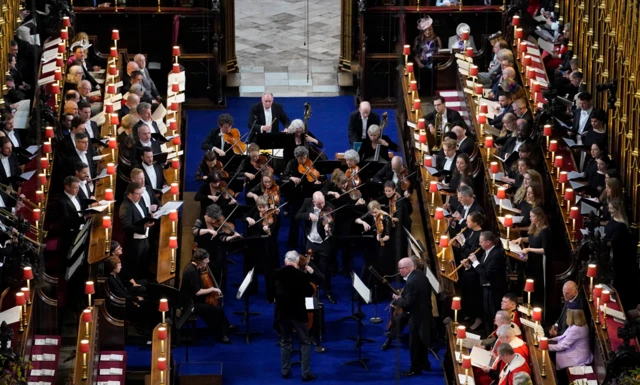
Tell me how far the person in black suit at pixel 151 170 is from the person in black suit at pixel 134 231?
68 cm

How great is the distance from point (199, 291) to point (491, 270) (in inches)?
121

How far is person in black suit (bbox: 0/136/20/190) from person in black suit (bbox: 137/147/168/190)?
4.76 ft

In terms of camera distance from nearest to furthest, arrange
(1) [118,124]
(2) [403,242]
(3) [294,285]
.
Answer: (3) [294,285], (2) [403,242], (1) [118,124]

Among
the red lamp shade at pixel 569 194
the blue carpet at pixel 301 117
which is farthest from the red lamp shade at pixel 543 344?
the blue carpet at pixel 301 117

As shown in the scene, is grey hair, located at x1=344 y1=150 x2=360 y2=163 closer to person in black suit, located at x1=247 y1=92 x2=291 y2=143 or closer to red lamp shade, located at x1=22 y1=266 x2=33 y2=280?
person in black suit, located at x1=247 y1=92 x2=291 y2=143

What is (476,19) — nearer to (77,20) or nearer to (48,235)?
(77,20)

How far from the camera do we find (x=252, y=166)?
829 inches

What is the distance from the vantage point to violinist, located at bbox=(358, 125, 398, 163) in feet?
71.5

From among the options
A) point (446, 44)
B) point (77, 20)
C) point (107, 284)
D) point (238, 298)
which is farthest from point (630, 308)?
point (77, 20)

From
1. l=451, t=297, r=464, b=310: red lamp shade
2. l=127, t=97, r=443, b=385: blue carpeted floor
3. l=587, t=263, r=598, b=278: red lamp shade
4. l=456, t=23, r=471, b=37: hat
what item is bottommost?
l=127, t=97, r=443, b=385: blue carpeted floor

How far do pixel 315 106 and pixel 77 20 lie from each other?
11.5 feet

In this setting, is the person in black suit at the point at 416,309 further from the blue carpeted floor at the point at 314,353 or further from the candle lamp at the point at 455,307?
the candle lamp at the point at 455,307

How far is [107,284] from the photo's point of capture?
18.8m

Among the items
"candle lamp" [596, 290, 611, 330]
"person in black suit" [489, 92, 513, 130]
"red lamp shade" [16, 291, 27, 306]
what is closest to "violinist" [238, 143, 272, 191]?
"person in black suit" [489, 92, 513, 130]
